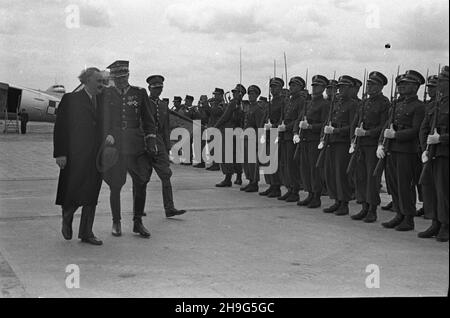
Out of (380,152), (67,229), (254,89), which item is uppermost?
(254,89)

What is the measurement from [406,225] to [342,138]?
1.61 meters

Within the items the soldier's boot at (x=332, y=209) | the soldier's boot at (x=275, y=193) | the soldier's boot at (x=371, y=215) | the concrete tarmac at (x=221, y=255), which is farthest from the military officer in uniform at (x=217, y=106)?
the soldier's boot at (x=371, y=215)

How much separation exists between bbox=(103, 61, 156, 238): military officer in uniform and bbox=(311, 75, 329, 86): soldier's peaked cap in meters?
3.11

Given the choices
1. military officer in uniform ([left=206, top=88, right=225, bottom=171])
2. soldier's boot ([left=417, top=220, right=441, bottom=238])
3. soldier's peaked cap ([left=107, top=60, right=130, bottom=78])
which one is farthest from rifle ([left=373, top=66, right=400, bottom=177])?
military officer in uniform ([left=206, top=88, right=225, bottom=171])

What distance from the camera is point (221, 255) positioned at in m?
6.30

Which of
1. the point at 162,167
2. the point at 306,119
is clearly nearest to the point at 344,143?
the point at 306,119

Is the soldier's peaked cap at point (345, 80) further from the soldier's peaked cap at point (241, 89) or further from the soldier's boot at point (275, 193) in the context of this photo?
the soldier's peaked cap at point (241, 89)

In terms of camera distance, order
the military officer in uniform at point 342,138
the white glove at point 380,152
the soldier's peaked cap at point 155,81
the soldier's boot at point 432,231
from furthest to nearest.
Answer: the military officer in uniform at point 342,138, the soldier's peaked cap at point 155,81, the white glove at point 380,152, the soldier's boot at point 432,231

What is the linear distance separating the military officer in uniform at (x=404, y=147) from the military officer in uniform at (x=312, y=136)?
162cm

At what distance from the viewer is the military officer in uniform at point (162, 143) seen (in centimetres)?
825

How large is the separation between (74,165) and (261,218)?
9.06ft

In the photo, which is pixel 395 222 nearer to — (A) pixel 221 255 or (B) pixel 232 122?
(A) pixel 221 255

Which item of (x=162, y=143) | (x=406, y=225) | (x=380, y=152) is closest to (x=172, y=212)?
(x=162, y=143)
